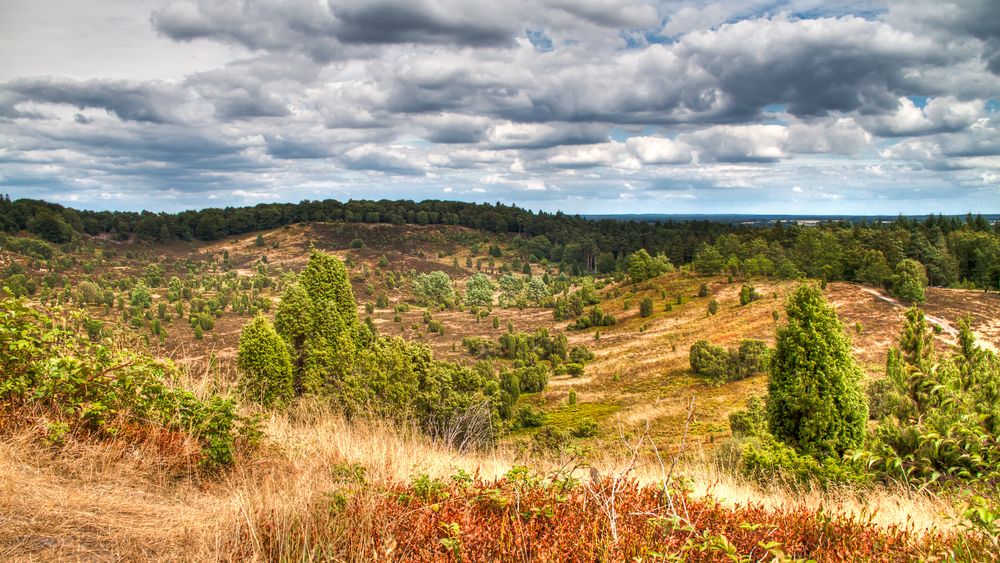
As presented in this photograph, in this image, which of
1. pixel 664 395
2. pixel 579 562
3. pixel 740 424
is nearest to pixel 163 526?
pixel 579 562

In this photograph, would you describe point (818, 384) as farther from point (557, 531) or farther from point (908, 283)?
point (908, 283)

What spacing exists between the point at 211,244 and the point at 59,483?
161 m

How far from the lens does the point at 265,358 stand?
73.5ft

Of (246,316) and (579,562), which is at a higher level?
(579,562)

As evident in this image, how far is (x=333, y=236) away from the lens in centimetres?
15512

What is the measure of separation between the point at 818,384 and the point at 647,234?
12480 cm

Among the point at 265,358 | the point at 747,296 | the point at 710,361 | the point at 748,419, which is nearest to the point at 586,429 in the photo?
the point at 748,419

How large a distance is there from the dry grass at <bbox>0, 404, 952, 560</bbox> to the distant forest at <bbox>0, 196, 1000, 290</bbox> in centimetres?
7137

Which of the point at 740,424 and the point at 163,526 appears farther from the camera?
the point at 740,424

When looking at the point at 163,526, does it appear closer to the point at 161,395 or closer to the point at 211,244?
the point at 161,395

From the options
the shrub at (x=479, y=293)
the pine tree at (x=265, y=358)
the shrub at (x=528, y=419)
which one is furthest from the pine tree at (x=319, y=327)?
the shrub at (x=479, y=293)

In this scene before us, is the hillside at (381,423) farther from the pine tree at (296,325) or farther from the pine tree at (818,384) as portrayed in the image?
the pine tree at (818,384)

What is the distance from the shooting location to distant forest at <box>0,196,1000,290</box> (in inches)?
2879

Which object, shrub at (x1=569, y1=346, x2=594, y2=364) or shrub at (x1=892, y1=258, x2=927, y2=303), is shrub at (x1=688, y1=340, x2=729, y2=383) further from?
shrub at (x1=892, y1=258, x2=927, y2=303)
